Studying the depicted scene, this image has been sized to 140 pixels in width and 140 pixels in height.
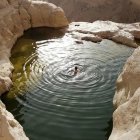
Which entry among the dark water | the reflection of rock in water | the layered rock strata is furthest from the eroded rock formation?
the reflection of rock in water

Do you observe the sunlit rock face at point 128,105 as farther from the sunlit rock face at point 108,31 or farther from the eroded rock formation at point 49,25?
the sunlit rock face at point 108,31

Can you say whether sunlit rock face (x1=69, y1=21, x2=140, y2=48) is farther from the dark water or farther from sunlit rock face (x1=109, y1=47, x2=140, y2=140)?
sunlit rock face (x1=109, y1=47, x2=140, y2=140)

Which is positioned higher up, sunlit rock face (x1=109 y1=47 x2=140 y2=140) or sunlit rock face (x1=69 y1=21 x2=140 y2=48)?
sunlit rock face (x1=109 y1=47 x2=140 y2=140)

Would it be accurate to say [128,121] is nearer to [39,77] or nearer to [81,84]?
[81,84]

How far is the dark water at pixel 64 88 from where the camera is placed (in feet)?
49.8

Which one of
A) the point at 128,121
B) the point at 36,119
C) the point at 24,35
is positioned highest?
the point at 128,121

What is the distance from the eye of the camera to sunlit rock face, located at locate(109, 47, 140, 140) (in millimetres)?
11106

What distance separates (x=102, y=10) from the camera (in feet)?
154

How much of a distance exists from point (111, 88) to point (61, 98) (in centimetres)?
330

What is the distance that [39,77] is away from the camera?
782 inches

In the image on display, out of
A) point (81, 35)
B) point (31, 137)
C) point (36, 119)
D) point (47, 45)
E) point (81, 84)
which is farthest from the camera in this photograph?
point (81, 35)

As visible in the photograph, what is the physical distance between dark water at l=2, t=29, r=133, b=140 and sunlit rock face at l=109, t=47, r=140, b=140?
1.68 m

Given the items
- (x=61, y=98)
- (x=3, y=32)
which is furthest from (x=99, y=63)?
(x=3, y=32)

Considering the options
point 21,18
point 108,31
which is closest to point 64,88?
point 108,31
